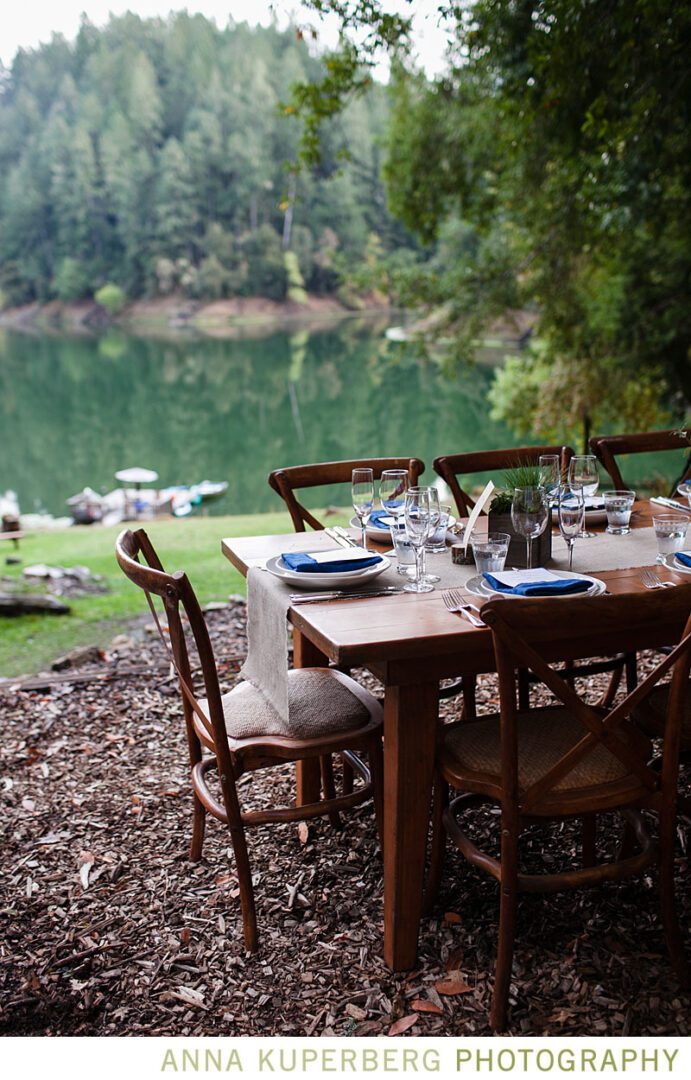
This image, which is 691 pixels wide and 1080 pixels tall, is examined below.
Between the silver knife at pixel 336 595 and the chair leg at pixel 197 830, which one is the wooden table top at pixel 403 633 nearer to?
the silver knife at pixel 336 595

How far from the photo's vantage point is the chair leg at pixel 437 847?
2.25 metres

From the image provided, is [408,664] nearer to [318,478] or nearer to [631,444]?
[318,478]

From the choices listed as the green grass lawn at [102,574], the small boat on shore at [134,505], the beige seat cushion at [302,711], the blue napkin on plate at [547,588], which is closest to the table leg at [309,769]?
the beige seat cushion at [302,711]

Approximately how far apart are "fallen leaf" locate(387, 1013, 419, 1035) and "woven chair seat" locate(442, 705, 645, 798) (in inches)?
19.4

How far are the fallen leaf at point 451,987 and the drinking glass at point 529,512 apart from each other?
99cm

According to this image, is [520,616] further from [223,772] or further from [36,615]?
[36,615]

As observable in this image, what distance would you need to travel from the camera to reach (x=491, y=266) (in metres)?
10.9

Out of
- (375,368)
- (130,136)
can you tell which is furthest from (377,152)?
(375,368)

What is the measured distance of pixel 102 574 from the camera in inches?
265

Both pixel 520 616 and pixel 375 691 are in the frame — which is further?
pixel 375 691

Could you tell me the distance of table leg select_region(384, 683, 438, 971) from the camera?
202cm

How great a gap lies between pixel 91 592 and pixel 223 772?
4.17 metres

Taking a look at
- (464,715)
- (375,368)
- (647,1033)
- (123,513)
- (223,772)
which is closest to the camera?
(647,1033)

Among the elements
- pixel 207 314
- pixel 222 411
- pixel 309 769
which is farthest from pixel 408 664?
pixel 207 314
